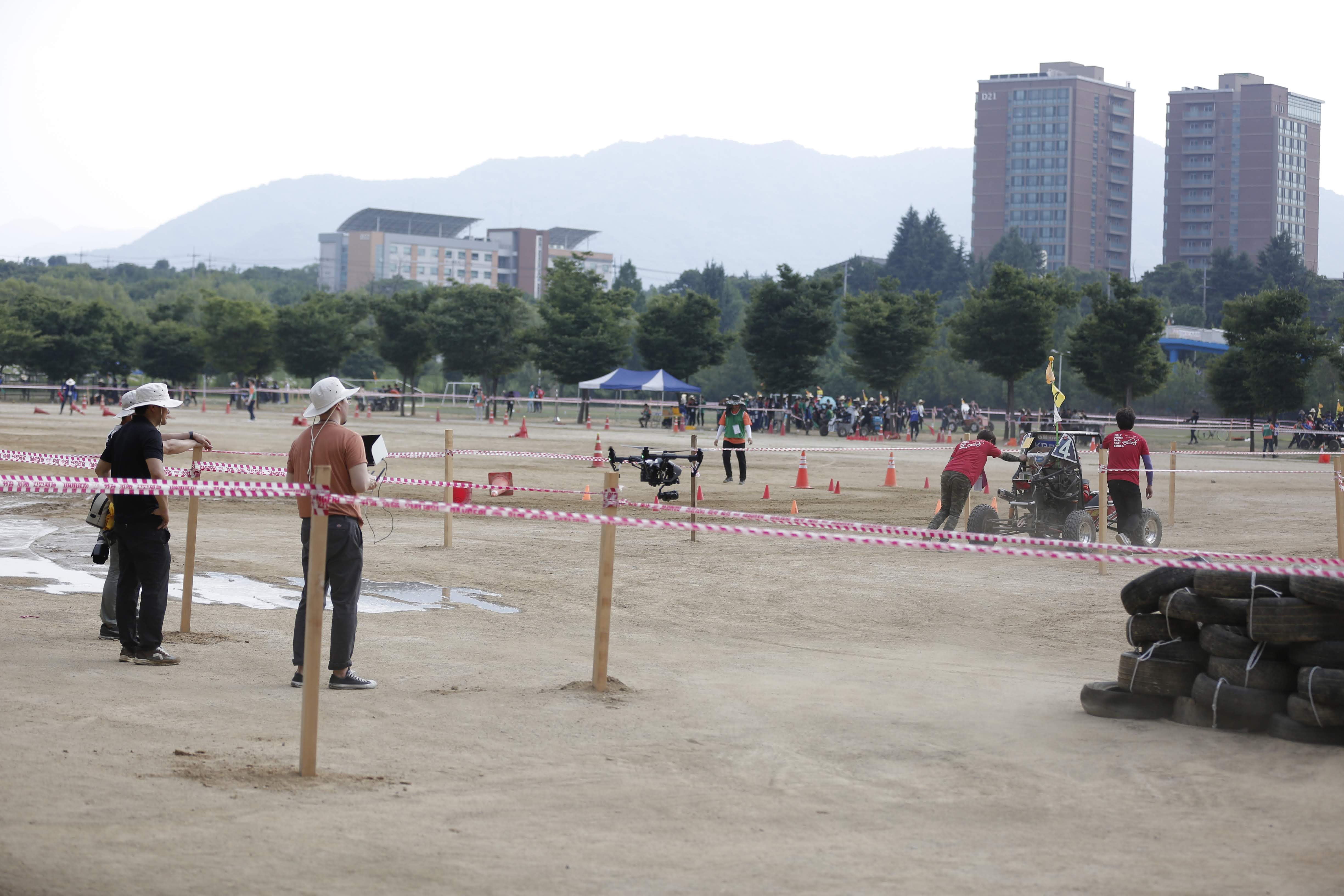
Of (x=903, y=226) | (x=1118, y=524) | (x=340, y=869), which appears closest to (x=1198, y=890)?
(x=340, y=869)

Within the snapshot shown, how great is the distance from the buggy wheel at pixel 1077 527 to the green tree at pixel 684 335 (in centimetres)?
5169

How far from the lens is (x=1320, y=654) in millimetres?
6988

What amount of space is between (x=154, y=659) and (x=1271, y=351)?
5205 centimetres

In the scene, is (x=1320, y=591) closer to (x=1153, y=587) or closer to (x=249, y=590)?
(x=1153, y=587)

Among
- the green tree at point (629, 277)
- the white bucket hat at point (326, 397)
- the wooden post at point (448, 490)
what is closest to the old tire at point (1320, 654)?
the white bucket hat at point (326, 397)

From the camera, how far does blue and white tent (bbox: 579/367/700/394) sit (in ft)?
194

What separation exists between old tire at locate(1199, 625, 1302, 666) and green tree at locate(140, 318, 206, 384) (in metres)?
78.8

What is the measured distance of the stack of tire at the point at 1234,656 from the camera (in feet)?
22.7

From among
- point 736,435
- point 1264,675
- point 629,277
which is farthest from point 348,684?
point 629,277

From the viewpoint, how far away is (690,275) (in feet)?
564

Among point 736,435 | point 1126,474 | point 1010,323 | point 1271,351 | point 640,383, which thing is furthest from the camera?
point 1010,323

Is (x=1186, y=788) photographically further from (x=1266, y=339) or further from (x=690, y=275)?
(x=690, y=275)

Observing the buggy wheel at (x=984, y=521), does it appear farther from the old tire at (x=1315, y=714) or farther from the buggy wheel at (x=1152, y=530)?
the old tire at (x=1315, y=714)

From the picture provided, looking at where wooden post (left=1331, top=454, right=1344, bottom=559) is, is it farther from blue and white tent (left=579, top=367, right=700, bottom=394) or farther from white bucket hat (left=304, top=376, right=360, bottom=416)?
blue and white tent (left=579, top=367, right=700, bottom=394)
